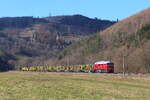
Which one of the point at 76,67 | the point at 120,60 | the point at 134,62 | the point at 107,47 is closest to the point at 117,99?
the point at 134,62

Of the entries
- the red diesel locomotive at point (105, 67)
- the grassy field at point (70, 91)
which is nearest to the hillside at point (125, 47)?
the red diesel locomotive at point (105, 67)

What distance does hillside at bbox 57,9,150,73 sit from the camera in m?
101

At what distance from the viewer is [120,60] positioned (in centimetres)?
11006

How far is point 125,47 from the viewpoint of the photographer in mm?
132375

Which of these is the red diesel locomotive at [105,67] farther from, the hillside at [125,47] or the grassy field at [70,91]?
the grassy field at [70,91]

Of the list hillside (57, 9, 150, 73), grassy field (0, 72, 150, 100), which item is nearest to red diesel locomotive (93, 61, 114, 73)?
hillside (57, 9, 150, 73)

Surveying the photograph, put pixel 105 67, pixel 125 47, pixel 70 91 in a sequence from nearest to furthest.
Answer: pixel 70 91, pixel 105 67, pixel 125 47

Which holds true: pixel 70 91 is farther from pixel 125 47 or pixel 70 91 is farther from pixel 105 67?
pixel 125 47

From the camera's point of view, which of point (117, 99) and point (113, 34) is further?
point (113, 34)

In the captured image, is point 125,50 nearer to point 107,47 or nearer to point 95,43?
point 107,47

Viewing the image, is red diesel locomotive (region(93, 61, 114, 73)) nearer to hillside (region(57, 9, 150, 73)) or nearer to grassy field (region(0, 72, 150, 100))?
hillside (region(57, 9, 150, 73))

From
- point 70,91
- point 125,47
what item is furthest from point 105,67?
point 70,91

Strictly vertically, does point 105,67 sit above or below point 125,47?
below

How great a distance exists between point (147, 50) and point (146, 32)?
37.4m
